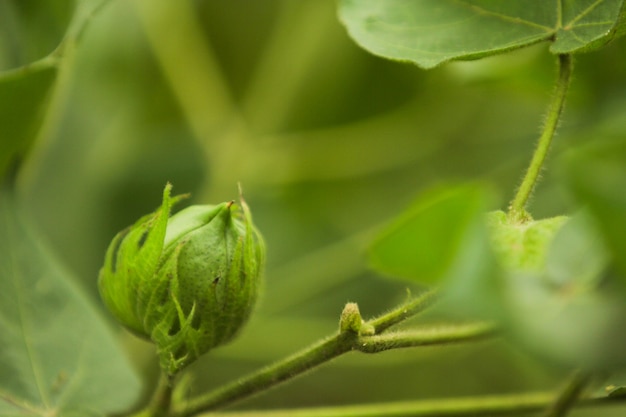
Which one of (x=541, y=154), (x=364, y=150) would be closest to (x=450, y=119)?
(x=364, y=150)

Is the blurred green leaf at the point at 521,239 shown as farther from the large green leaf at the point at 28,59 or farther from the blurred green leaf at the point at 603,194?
the large green leaf at the point at 28,59

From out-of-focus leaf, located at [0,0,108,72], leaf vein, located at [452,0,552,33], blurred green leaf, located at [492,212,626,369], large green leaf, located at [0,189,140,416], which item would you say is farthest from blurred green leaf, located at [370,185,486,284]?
out-of-focus leaf, located at [0,0,108,72]

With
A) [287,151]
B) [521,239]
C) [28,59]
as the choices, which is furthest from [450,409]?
[287,151]

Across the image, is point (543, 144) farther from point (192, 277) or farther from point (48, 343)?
point (48, 343)

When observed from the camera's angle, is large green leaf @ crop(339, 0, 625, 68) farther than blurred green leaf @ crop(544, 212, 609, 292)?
Yes

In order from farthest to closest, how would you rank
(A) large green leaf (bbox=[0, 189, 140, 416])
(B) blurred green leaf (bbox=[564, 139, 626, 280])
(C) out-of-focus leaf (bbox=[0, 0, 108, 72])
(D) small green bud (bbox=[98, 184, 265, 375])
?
(C) out-of-focus leaf (bbox=[0, 0, 108, 72]) → (A) large green leaf (bbox=[0, 189, 140, 416]) → (D) small green bud (bbox=[98, 184, 265, 375]) → (B) blurred green leaf (bbox=[564, 139, 626, 280])

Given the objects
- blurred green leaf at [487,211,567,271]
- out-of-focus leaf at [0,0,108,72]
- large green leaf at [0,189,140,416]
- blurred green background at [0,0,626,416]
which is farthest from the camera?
blurred green background at [0,0,626,416]

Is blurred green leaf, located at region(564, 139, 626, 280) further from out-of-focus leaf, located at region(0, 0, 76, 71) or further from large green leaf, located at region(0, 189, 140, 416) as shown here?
out-of-focus leaf, located at region(0, 0, 76, 71)

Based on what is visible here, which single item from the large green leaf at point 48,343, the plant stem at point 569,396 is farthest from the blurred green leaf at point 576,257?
the large green leaf at point 48,343
